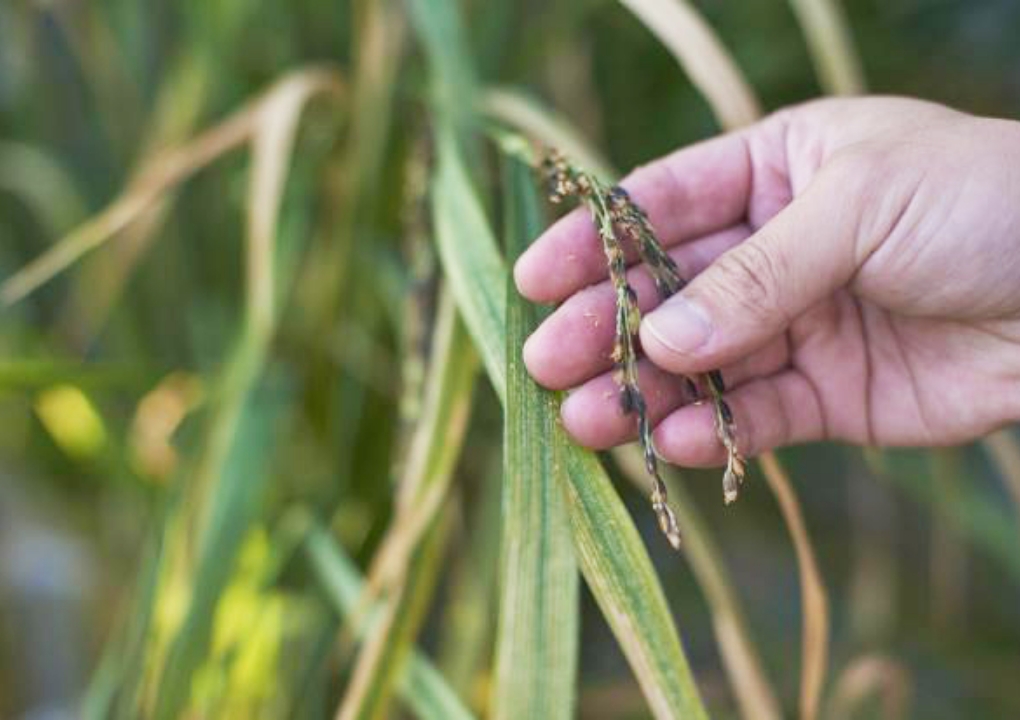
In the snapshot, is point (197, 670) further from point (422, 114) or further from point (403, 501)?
point (422, 114)

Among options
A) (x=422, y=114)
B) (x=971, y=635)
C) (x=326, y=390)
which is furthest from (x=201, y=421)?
(x=971, y=635)

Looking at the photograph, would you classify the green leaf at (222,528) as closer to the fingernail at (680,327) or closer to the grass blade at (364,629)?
the grass blade at (364,629)

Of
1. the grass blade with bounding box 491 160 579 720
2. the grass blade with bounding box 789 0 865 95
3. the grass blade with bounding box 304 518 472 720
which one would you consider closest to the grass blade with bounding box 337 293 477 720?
the grass blade with bounding box 304 518 472 720

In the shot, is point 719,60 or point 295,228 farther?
point 295,228

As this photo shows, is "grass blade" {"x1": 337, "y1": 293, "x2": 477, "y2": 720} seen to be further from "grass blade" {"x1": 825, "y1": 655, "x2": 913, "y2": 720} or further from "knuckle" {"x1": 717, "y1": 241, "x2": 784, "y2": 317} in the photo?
"grass blade" {"x1": 825, "y1": 655, "x2": 913, "y2": 720}

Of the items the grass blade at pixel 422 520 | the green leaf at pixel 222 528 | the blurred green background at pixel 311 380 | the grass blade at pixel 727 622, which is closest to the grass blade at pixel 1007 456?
the blurred green background at pixel 311 380

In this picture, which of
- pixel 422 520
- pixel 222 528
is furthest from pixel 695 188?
pixel 222 528

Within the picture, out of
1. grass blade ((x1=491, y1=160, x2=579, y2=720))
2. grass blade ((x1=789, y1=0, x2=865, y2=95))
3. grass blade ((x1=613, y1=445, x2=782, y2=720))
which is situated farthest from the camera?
grass blade ((x1=789, y1=0, x2=865, y2=95))
